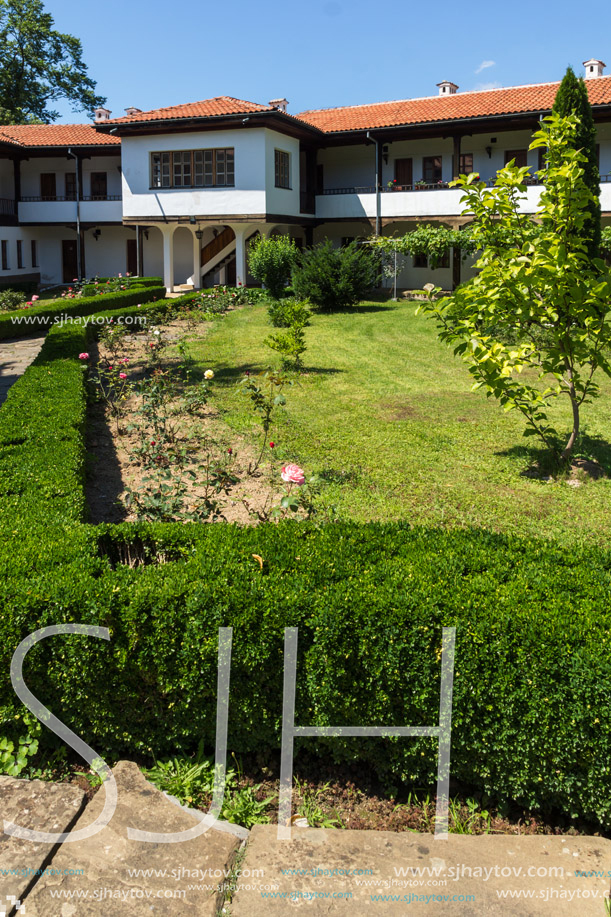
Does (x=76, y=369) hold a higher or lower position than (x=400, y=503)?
higher

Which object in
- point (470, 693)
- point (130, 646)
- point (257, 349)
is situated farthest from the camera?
point (257, 349)

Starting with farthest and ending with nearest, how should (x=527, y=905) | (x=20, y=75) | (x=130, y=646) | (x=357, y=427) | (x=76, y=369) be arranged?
1. (x=20, y=75)
2. (x=76, y=369)
3. (x=357, y=427)
4. (x=130, y=646)
5. (x=527, y=905)

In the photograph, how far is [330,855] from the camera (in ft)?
10.4

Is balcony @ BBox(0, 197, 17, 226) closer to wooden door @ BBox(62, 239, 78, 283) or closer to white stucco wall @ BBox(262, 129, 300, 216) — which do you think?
wooden door @ BBox(62, 239, 78, 283)

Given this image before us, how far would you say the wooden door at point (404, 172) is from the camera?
27.3m

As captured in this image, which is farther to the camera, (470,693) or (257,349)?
(257,349)

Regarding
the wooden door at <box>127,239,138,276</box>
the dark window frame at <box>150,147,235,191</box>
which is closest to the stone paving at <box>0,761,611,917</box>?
the dark window frame at <box>150,147,235,191</box>

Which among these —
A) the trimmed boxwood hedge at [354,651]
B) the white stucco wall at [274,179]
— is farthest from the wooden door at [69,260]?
the trimmed boxwood hedge at [354,651]

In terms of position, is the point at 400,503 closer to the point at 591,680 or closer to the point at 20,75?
the point at 591,680

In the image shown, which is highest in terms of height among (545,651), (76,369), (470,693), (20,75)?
(20,75)

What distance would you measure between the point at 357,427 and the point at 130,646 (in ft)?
20.5

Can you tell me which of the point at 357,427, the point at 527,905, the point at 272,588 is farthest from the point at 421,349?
the point at 527,905

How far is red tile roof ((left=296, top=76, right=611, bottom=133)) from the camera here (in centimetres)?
2358

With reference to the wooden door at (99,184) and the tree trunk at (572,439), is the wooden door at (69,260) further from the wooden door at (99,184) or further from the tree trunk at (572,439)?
the tree trunk at (572,439)
